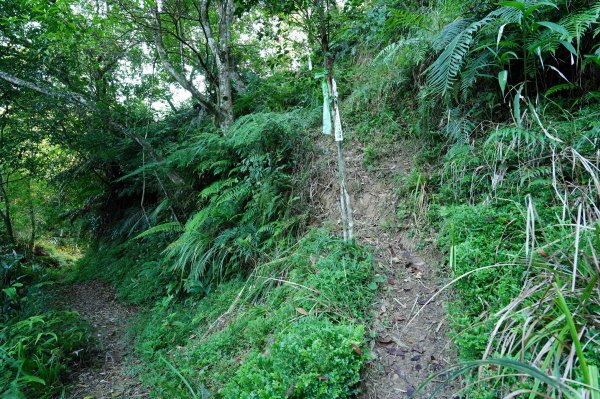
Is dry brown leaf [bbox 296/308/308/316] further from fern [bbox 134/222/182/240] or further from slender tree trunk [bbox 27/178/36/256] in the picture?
slender tree trunk [bbox 27/178/36/256]

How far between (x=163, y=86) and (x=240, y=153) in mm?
5709

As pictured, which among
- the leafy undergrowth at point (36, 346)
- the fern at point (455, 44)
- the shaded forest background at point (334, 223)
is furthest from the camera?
the leafy undergrowth at point (36, 346)

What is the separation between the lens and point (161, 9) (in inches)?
249

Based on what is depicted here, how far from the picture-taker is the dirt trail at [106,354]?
3457mm

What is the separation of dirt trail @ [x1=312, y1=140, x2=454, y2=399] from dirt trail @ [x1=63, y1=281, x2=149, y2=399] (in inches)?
97.4

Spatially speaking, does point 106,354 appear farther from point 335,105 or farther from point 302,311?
point 335,105

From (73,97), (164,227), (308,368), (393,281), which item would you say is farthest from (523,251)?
(73,97)

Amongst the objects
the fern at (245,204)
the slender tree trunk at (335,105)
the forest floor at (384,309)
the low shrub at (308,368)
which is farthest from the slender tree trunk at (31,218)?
the low shrub at (308,368)

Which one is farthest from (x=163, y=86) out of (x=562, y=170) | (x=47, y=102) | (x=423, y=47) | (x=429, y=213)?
(x=562, y=170)

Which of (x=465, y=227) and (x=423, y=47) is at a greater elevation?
(x=423, y=47)

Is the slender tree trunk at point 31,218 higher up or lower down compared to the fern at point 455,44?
lower down

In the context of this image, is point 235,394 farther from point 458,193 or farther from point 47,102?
point 47,102

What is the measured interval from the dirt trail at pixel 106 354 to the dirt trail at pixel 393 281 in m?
2.48

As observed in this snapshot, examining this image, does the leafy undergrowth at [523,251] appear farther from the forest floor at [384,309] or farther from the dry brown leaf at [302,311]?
the dry brown leaf at [302,311]
